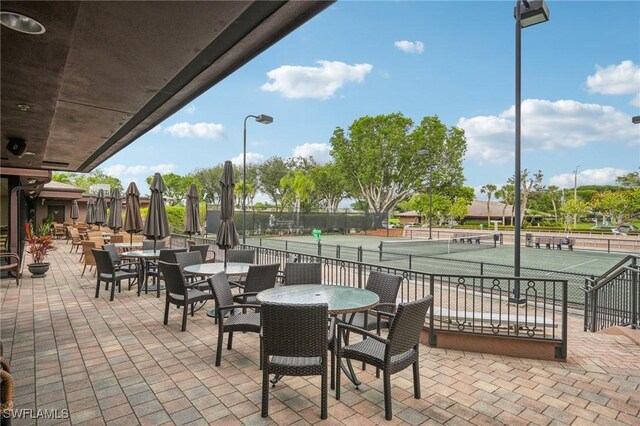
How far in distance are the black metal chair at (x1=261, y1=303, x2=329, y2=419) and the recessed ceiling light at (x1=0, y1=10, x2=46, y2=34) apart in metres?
2.29

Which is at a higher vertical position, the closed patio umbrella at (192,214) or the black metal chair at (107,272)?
the closed patio umbrella at (192,214)

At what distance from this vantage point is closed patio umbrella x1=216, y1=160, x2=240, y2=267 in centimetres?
596

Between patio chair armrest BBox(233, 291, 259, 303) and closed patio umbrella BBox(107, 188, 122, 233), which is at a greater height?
closed patio umbrella BBox(107, 188, 122, 233)

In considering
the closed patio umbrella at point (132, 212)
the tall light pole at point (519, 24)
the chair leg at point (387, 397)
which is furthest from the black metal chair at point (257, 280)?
the closed patio umbrella at point (132, 212)

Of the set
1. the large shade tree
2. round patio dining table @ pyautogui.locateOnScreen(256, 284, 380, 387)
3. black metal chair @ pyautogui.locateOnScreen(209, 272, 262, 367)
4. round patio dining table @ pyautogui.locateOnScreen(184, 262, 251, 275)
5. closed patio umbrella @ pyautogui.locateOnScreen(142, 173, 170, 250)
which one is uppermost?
the large shade tree

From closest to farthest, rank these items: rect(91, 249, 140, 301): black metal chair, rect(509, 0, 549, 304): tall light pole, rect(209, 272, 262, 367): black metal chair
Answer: rect(209, 272, 262, 367): black metal chair < rect(509, 0, 549, 304): tall light pole < rect(91, 249, 140, 301): black metal chair

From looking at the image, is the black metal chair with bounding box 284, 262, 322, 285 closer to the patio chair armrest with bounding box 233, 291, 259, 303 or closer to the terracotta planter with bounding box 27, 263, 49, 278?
the patio chair armrest with bounding box 233, 291, 259, 303

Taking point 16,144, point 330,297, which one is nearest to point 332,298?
point 330,297

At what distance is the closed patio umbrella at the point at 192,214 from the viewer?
27.3 ft

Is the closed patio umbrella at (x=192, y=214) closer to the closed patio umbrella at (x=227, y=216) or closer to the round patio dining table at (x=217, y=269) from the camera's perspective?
the closed patio umbrella at (x=227, y=216)

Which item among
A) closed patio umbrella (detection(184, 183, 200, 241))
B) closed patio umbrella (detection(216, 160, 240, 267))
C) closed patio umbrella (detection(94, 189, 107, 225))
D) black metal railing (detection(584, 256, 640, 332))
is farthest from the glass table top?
closed patio umbrella (detection(94, 189, 107, 225))

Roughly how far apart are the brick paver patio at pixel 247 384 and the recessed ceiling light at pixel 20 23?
279cm

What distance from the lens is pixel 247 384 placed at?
3.40 meters

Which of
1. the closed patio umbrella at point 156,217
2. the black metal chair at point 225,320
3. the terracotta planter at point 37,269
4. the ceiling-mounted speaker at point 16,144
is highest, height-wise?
the ceiling-mounted speaker at point 16,144
